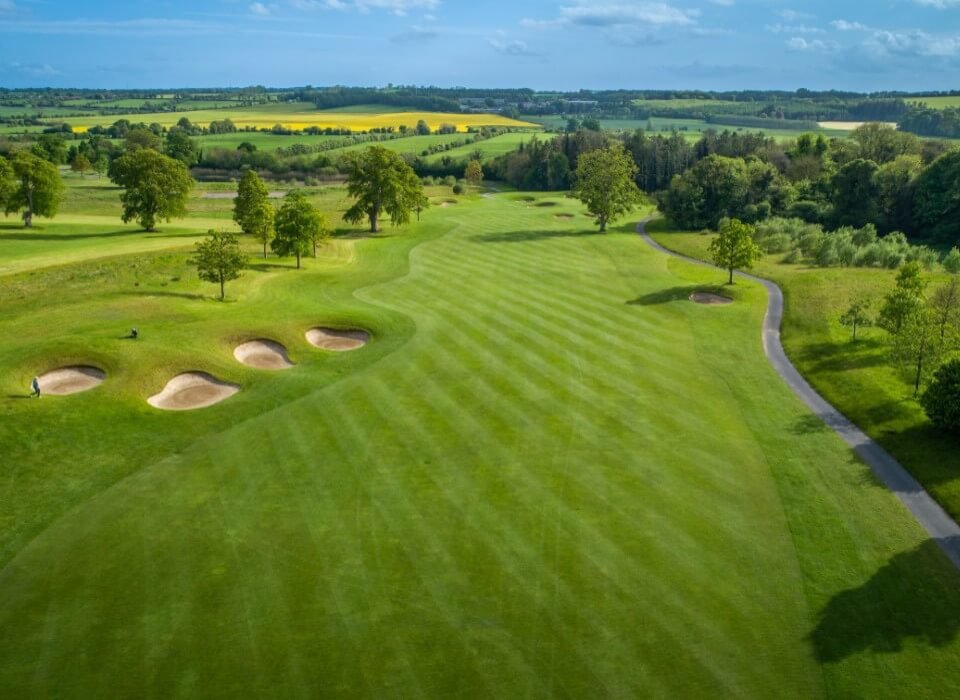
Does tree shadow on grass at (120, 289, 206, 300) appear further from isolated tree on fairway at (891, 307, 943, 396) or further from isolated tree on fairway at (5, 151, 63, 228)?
isolated tree on fairway at (891, 307, 943, 396)

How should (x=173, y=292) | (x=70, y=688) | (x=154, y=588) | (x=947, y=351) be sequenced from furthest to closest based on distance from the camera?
(x=173, y=292), (x=947, y=351), (x=154, y=588), (x=70, y=688)

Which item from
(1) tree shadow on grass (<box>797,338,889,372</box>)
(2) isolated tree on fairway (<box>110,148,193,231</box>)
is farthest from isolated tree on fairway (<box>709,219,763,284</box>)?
(2) isolated tree on fairway (<box>110,148,193,231</box>)

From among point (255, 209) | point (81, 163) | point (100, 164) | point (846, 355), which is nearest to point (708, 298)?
point (846, 355)

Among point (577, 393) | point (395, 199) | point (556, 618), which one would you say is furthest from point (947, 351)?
point (395, 199)

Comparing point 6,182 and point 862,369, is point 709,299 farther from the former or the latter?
point 6,182

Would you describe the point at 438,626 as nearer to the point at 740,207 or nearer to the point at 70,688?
the point at 70,688

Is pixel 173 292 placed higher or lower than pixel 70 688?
higher
